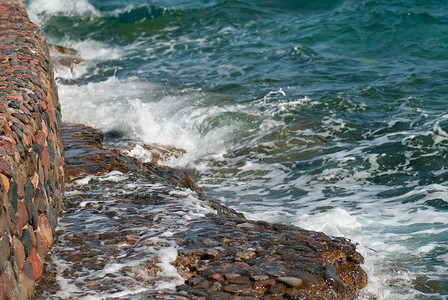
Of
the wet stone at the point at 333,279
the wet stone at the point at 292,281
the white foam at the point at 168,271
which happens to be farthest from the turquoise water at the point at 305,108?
the white foam at the point at 168,271

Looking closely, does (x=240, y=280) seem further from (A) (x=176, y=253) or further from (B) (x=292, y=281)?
(A) (x=176, y=253)

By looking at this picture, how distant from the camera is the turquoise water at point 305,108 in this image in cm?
556

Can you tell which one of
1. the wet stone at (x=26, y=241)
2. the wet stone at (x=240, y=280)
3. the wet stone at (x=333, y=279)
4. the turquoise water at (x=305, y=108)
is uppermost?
the wet stone at (x=26, y=241)

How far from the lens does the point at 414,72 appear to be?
10.5m

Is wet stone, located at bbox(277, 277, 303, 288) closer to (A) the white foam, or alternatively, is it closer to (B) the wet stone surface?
(B) the wet stone surface

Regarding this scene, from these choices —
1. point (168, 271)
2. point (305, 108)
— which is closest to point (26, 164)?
point (168, 271)

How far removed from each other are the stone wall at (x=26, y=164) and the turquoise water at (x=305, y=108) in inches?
88.8

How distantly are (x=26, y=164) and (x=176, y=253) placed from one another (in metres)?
1.10

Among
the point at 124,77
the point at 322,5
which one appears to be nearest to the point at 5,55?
the point at 124,77

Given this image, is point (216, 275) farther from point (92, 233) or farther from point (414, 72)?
point (414, 72)

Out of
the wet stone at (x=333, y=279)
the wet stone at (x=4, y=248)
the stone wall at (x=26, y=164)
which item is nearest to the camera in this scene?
the wet stone at (x=4, y=248)

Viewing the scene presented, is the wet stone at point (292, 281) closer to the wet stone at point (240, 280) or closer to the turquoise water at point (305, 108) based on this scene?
the wet stone at point (240, 280)

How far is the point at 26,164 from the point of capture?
10.3 ft

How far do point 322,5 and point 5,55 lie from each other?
13.7 m
